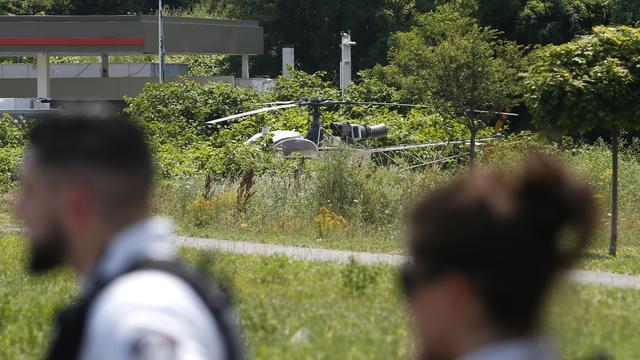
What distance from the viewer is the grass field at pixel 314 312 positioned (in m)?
7.24

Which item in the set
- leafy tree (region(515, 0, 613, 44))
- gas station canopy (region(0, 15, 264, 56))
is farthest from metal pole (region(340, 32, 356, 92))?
gas station canopy (region(0, 15, 264, 56))

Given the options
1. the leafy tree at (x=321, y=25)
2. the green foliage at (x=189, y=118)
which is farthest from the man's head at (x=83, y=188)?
the leafy tree at (x=321, y=25)

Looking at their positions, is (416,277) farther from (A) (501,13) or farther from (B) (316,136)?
(A) (501,13)

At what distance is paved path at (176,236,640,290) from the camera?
1291cm

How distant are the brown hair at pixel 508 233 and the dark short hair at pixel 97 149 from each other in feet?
2.22

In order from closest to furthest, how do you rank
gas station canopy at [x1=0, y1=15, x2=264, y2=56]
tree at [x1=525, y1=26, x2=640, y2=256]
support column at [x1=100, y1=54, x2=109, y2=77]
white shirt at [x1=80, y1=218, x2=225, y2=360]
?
white shirt at [x1=80, y1=218, x2=225, y2=360]
tree at [x1=525, y1=26, x2=640, y2=256]
gas station canopy at [x1=0, y1=15, x2=264, y2=56]
support column at [x1=100, y1=54, x2=109, y2=77]

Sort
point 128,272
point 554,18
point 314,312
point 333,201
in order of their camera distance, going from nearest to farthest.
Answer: point 128,272 → point 314,312 → point 333,201 → point 554,18

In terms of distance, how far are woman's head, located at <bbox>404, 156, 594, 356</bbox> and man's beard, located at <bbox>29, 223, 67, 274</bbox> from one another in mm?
795

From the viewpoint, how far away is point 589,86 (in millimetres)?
15797

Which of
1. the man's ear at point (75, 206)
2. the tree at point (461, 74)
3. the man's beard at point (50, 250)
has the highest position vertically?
the man's ear at point (75, 206)

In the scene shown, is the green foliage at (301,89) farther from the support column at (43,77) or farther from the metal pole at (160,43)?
the support column at (43,77)

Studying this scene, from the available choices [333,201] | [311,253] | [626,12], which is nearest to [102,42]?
[626,12]

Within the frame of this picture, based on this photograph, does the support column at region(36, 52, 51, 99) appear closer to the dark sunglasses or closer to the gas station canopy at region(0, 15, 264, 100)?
the gas station canopy at region(0, 15, 264, 100)

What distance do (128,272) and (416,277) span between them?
64 cm
